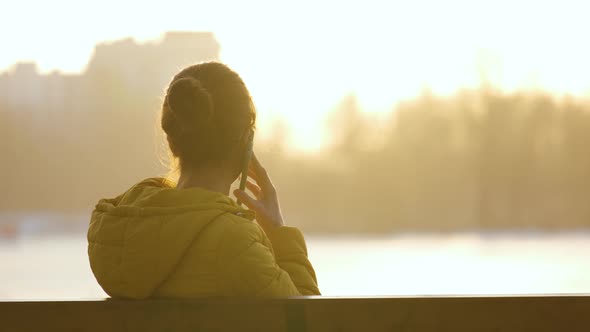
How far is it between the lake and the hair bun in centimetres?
190

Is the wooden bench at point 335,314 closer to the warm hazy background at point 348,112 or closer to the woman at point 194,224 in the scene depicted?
the woman at point 194,224

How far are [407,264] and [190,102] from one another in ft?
8.39

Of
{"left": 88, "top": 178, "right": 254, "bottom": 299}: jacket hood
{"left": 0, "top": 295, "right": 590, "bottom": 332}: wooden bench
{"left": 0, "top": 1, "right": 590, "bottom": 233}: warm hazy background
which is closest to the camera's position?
{"left": 0, "top": 295, "right": 590, "bottom": 332}: wooden bench

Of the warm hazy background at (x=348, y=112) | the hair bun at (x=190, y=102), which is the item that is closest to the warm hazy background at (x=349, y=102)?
the warm hazy background at (x=348, y=112)

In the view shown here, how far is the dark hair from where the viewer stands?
2.95 feet

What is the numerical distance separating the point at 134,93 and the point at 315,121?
2.16 feet

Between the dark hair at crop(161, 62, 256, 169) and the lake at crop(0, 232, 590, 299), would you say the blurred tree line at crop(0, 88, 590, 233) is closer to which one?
the lake at crop(0, 232, 590, 299)

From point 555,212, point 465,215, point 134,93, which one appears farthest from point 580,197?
point 134,93

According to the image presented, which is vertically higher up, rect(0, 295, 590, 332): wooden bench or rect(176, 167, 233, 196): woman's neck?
rect(176, 167, 233, 196): woman's neck

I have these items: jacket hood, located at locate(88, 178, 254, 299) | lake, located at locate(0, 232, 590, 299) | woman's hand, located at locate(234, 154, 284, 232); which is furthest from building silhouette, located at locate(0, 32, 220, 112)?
jacket hood, located at locate(88, 178, 254, 299)

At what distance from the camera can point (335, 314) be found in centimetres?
75

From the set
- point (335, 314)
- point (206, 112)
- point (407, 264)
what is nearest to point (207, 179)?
point (206, 112)

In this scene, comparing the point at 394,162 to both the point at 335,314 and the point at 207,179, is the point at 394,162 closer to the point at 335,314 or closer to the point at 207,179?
the point at 207,179

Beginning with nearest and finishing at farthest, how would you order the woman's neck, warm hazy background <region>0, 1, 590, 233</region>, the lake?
the woman's neck → warm hazy background <region>0, 1, 590, 233</region> → the lake
